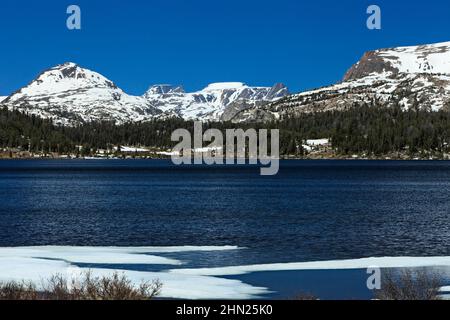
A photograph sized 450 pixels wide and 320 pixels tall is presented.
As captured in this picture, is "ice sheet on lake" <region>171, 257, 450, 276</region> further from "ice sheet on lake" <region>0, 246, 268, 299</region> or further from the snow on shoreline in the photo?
"ice sheet on lake" <region>0, 246, 268, 299</region>

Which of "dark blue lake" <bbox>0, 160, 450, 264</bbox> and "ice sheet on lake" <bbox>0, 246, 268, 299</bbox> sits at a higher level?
"ice sheet on lake" <bbox>0, 246, 268, 299</bbox>

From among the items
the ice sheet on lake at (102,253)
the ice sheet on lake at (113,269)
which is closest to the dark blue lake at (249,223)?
the ice sheet on lake at (102,253)

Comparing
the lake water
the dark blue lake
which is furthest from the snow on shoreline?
the dark blue lake

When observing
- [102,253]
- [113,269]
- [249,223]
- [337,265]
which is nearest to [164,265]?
[113,269]

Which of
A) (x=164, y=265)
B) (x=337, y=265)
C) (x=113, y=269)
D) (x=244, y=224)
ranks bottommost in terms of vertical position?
(x=244, y=224)

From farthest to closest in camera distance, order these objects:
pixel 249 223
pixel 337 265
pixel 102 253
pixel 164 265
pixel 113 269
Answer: pixel 249 223 < pixel 102 253 < pixel 337 265 < pixel 164 265 < pixel 113 269

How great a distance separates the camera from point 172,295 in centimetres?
2712

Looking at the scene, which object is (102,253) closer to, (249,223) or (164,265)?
(164,265)

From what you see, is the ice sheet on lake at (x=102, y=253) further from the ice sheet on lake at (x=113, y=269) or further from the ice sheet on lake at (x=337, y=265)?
the ice sheet on lake at (x=337, y=265)

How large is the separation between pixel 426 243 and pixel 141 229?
26926 mm
